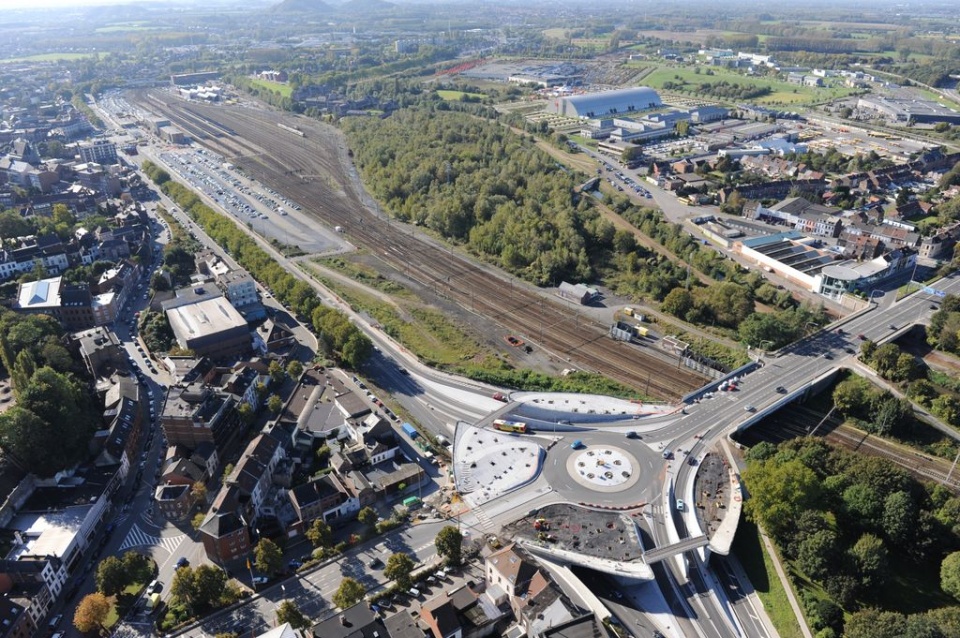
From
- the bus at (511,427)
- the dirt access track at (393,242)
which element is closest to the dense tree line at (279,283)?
the dirt access track at (393,242)

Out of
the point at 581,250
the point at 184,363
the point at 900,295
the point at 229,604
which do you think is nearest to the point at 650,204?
the point at 581,250

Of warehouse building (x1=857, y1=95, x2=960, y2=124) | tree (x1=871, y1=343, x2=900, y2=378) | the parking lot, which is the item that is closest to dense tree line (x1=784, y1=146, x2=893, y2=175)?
warehouse building (x1=857, y1=95, x2=960, y2=124)

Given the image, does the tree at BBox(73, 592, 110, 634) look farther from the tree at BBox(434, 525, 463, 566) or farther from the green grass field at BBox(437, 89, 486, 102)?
the green grass field at BBox(437, 89, 486, 102)

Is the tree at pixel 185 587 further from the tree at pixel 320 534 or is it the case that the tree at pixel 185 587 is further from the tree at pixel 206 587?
the tree at pixel 320 534

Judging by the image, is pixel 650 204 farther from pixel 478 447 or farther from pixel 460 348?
pixel 478 447

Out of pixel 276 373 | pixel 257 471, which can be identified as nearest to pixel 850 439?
pixel 257 471

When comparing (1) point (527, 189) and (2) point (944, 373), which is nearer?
(2) point (944, 373)
